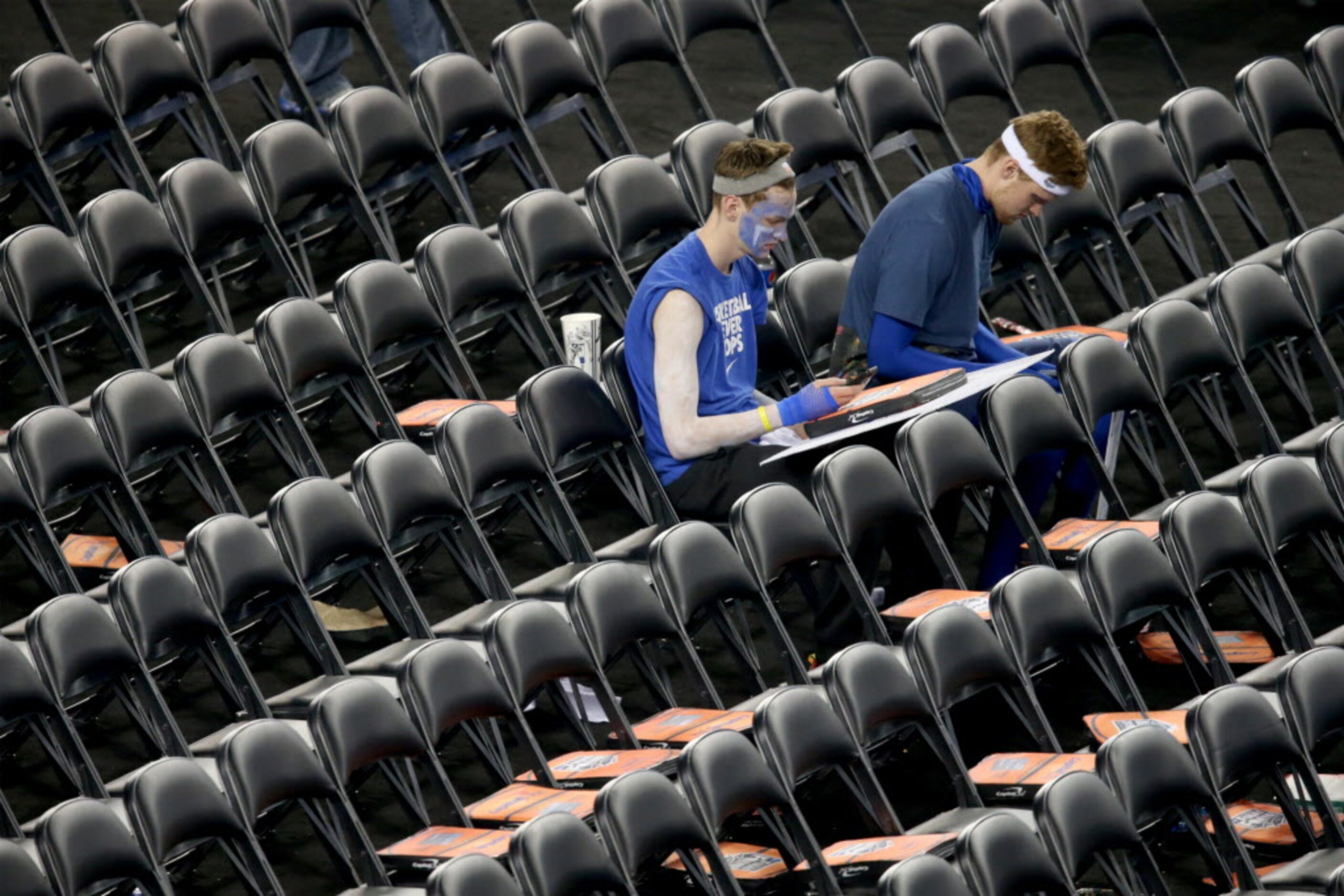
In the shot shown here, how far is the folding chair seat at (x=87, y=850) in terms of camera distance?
13.1ft

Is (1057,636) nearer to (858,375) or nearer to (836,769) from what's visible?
(836,769)

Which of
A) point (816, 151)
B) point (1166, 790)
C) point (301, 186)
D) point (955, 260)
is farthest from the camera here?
point (816, 151)

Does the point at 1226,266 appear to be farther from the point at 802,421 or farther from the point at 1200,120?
the point at 802,421

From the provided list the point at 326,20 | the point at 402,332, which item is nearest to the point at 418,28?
the point at 326,20

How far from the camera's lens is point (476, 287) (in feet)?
18.7

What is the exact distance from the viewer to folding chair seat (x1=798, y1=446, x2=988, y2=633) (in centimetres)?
500

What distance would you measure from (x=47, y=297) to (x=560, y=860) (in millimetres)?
2218

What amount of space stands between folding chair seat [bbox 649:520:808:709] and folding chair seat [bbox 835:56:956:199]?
186cm

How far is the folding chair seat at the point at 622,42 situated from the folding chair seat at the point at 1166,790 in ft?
9.10

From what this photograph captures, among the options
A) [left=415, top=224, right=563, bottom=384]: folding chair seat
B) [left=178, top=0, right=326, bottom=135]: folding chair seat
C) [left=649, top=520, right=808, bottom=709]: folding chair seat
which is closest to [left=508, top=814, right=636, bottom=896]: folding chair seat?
[left=649, top=520, right=808, bottom=709]: folding chair seat

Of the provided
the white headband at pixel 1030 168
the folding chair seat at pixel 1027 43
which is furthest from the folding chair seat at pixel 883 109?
the white headband at pixel 1030 168

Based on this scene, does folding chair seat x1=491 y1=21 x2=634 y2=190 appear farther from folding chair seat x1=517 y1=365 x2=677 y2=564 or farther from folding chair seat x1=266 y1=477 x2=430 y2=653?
folding chair seat x1=266 y1=477 x2=430 y2=653

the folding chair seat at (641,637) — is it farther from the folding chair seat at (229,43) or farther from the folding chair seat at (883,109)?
the folding chair seat at (229,43)

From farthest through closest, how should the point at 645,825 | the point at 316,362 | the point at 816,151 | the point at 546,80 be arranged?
1. the point at 546,80
2. the point at 816,151
3. the point at 316,362
4. the point at 645,825
